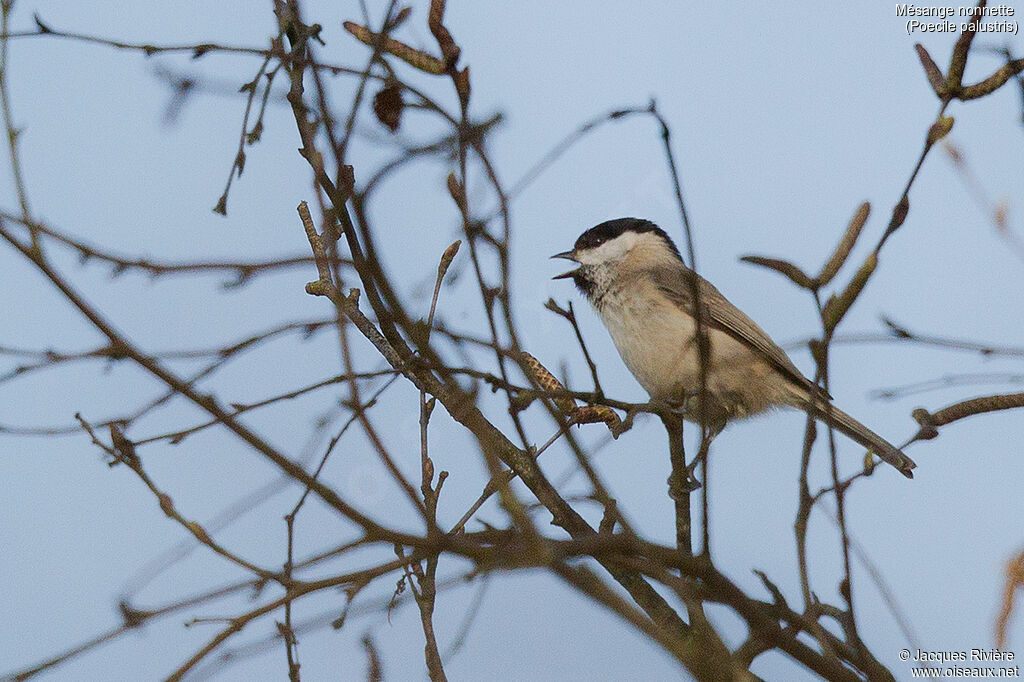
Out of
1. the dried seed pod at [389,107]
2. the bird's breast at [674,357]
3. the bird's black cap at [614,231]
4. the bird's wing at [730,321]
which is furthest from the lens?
the bird's black cap at [614,231]

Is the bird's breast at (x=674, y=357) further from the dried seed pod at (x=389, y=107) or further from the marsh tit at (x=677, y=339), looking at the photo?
the dried seed pod at (x=389, y=107)

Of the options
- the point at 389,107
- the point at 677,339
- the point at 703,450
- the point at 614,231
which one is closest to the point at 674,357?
the point at 677,339

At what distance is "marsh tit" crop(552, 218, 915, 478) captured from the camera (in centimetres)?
407

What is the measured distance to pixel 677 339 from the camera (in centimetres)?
405

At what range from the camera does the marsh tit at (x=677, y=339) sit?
407cm

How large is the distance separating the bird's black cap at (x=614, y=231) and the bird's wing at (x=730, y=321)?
380mm

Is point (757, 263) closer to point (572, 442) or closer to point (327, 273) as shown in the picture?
point (572, 442)

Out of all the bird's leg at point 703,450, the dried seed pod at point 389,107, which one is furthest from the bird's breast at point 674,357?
the dried seed pod at point 389,107

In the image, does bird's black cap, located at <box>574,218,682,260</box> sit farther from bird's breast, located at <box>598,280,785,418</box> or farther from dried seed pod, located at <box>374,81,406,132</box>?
dried seed pod, located at <box>374,81,406,132</box>

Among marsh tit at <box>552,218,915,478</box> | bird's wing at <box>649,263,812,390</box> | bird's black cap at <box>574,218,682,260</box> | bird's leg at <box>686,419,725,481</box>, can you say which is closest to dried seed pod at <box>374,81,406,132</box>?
bird's leg at <box>686,419,725,481</box>

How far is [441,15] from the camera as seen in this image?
5.09ft

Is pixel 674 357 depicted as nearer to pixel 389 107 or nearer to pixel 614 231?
pixel 614 231

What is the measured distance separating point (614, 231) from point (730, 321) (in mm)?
727

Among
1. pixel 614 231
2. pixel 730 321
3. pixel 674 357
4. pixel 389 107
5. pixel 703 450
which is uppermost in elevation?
pixel 614 231
